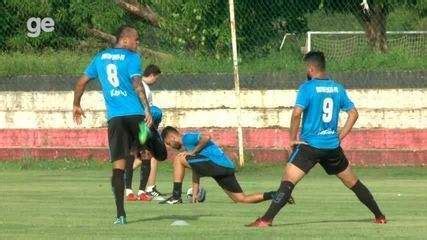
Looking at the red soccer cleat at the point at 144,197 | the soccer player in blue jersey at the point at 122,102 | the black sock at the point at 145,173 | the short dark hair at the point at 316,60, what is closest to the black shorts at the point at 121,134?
the soccer player in blue jersey at the point at 122,102

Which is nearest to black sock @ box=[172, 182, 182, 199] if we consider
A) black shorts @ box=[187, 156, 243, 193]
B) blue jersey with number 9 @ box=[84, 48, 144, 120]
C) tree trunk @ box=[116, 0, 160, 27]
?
black shorts @ box=[187, 156, 243, 193]

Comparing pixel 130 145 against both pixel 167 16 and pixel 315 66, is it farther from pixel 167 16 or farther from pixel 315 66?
pixel 167 16

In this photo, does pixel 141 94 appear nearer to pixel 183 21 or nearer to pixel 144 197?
pixel 144 197

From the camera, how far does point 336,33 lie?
27.0m

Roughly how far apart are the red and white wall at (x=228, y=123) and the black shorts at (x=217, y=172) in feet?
28.1

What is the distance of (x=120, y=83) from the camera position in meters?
13.1

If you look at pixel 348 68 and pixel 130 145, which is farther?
pixel 348 68

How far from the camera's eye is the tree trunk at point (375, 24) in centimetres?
2628

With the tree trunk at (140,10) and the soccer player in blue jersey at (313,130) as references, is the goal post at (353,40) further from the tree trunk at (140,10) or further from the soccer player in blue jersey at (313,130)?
the soccer player in blue jersey at (313,130)

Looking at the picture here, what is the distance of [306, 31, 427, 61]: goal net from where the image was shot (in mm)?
26438

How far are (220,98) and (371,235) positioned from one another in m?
13.6

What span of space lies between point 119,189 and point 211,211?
201 cm

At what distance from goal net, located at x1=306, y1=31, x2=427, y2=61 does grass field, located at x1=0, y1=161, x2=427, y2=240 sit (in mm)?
4186

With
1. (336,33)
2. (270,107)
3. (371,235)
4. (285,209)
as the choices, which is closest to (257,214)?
(285,209)
